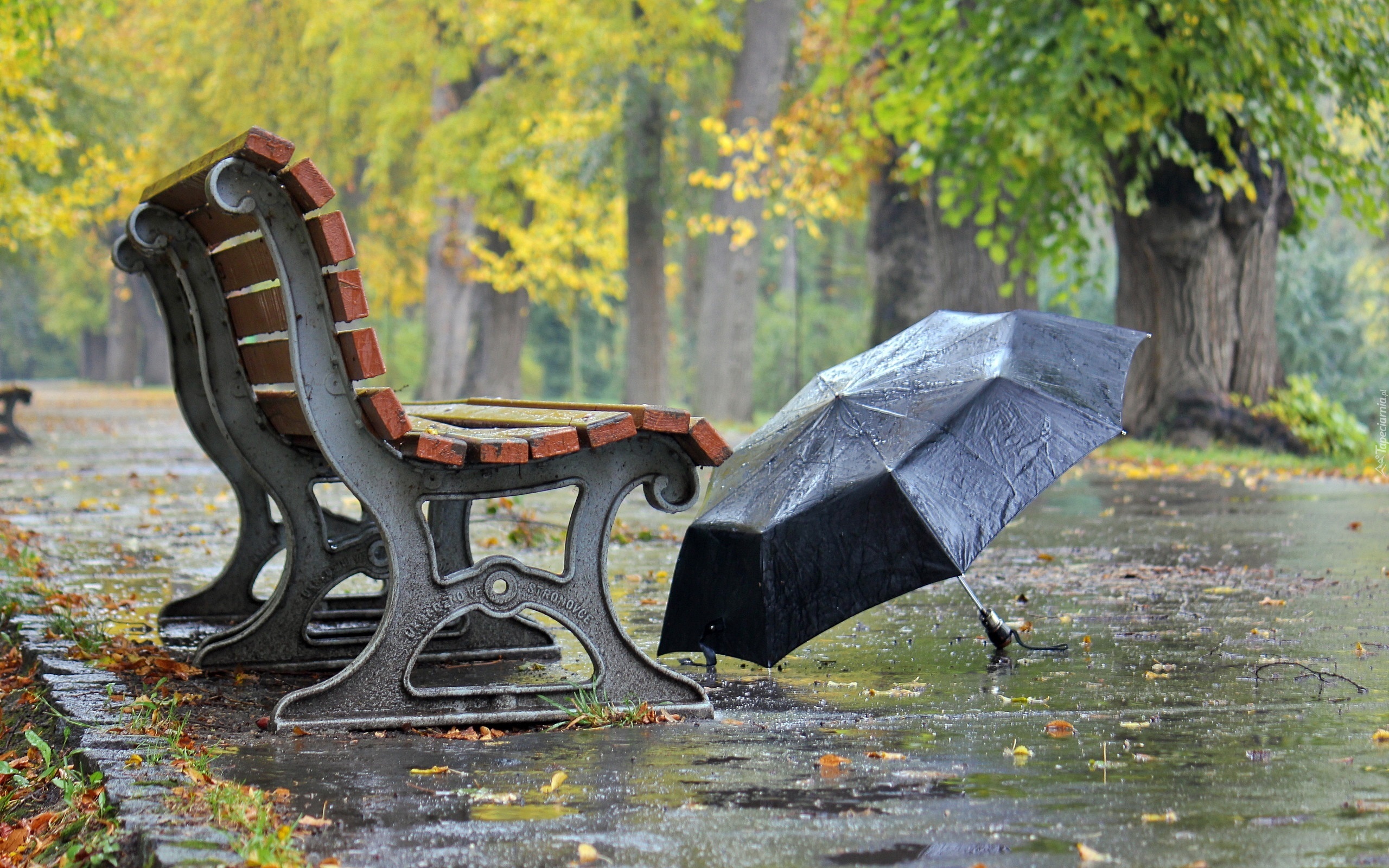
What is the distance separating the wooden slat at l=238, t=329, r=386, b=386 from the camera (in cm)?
341

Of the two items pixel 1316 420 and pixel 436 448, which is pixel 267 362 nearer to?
pixel 436 448

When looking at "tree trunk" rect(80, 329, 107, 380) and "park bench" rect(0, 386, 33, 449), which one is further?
"tree trunk" rect(80, 329, 107, 380)

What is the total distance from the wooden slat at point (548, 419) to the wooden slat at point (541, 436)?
0.04m

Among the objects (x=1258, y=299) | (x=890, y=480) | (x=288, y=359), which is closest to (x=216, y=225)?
(x=288, y=359)

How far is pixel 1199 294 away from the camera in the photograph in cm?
1370

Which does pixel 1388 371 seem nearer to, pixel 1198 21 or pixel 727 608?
pixel 1198 21

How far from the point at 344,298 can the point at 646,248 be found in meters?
18.8

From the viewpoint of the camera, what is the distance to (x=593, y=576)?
3768 millimetres

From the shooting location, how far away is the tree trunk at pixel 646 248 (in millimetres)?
21562

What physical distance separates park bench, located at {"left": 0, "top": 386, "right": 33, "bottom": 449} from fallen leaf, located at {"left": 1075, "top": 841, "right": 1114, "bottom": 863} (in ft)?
51.4

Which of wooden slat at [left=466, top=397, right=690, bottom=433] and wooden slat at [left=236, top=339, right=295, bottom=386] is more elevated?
wooden slat at [left=236, top=339, right=295, bottom=386]

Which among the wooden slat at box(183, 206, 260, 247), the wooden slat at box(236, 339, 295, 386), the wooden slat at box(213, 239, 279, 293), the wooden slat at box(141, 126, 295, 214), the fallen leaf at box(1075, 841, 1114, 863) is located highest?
the wooden slat at box(141, 126, 295, 214)

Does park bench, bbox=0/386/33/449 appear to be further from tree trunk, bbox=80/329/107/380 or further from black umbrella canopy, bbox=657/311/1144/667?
tree trunk, bbox=80/329/107/380

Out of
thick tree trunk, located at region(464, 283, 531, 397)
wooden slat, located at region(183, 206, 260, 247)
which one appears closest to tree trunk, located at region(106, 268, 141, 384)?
thick tree trunk, located at region(464, 283, 531, 397)
